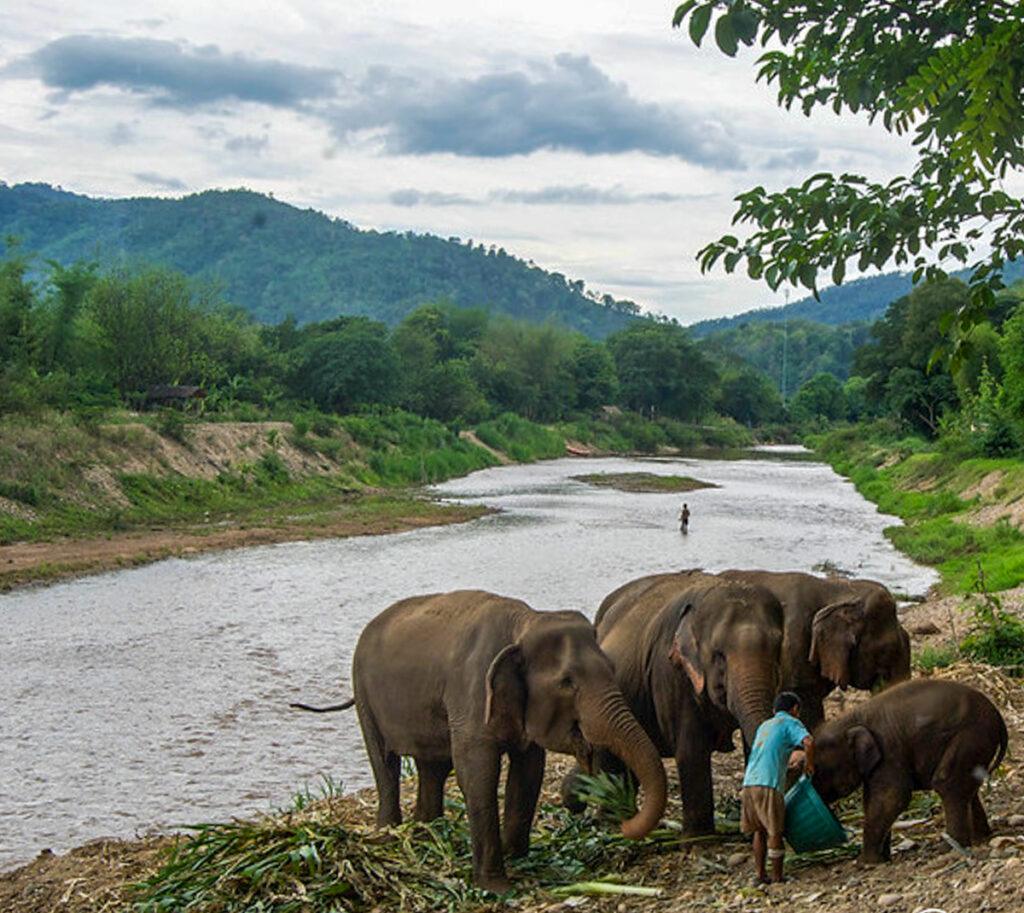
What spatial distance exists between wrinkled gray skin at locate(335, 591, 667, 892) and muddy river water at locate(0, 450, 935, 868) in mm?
4055

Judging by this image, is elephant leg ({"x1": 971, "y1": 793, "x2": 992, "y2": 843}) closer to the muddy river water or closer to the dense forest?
the muddy river water

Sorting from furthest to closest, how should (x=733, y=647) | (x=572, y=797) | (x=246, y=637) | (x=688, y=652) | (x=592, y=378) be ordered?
(x=592, y=378) → (x=246, y=637) → (x=572, y=797) → (x=688, y=652) → (x=733, y=647)

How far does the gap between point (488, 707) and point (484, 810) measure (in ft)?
2.44

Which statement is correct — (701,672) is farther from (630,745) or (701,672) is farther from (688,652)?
(630,745)

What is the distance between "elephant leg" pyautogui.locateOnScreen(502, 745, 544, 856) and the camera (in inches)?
342

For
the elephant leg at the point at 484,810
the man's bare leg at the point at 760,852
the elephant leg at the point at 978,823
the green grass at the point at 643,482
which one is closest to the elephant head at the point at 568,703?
the elephant leg at the point at 484,810

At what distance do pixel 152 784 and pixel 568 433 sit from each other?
88.7 metres

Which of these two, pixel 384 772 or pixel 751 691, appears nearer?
pixel 751 691

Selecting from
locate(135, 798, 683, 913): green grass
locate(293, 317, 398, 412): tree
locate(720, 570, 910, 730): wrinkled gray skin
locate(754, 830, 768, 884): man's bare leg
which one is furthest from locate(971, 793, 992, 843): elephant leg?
locate(293, 317, 398, 412): tree

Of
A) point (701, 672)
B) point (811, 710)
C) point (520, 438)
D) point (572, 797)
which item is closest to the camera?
point (701, 672)

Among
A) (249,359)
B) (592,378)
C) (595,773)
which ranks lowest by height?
(595,773)

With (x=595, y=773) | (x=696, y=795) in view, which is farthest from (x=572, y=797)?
(x=696, y=795)

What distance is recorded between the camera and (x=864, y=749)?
768 cm

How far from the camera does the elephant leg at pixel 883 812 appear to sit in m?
7.59
